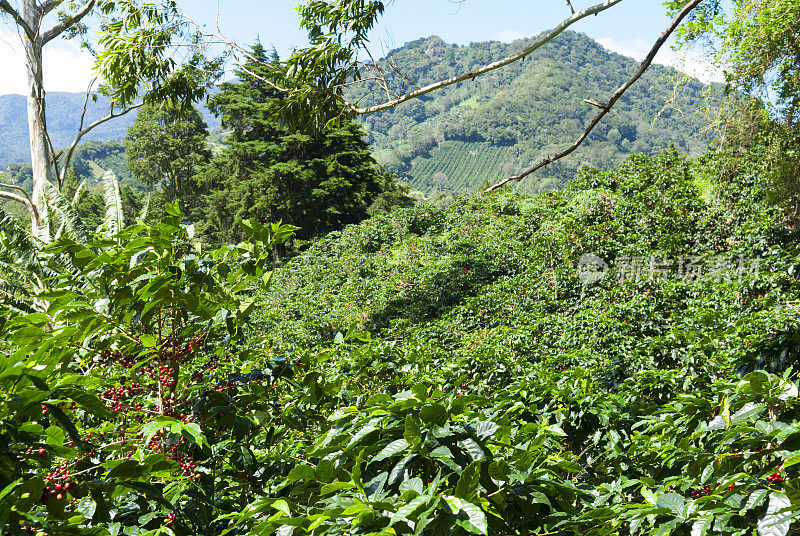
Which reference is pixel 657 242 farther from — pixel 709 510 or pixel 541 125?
pixel 541 125

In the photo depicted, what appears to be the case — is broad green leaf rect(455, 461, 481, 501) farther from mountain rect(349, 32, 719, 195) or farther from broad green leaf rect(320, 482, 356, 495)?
mountain rect(349, 32, 719, 195)

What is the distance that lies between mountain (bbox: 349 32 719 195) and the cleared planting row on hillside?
8.6 inches

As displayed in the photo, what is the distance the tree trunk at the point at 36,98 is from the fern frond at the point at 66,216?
61.8 inches

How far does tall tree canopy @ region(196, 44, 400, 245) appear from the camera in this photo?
16078 millimetres

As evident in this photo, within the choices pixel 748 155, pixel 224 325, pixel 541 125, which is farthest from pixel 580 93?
pixel 224 325

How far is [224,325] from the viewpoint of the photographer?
1.79 m

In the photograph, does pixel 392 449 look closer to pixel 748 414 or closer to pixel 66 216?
pixel 748 414

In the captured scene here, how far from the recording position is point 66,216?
546 cm

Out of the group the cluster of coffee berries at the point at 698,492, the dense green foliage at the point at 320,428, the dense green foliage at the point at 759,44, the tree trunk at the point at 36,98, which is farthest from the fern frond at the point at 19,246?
the dense green foliage at the point at 759,44

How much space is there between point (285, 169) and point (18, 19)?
8864mm

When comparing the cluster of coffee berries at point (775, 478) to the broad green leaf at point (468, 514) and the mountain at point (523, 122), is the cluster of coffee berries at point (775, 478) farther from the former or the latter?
the mountain at point (523, 122)

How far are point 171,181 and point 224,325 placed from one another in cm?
2451

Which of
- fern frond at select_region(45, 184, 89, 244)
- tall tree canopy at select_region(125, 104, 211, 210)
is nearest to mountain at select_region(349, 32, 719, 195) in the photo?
tall tree canopy at select_region(125, 104, 211, 210)

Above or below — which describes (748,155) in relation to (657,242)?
above
